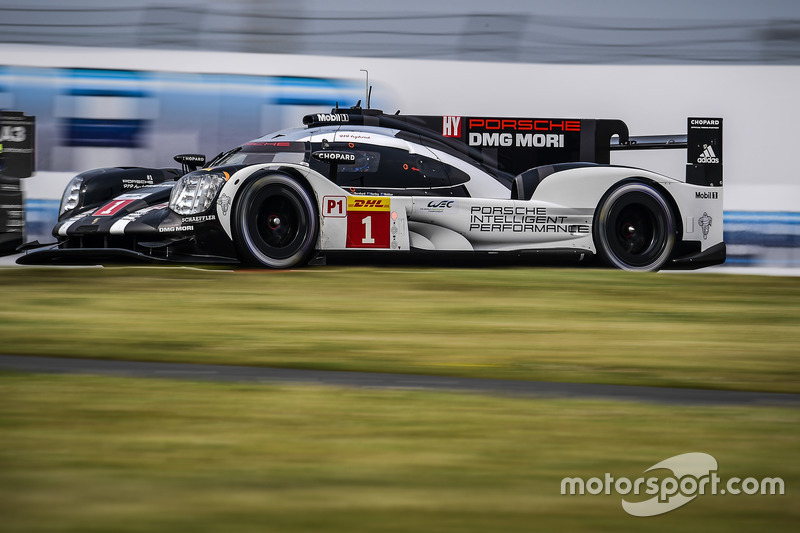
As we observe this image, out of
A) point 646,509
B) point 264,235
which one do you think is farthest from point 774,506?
point 264,235

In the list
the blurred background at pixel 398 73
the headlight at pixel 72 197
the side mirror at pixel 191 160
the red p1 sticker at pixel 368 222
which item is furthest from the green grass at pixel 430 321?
the blurred background at pixel 398 73

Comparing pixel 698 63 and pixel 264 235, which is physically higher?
pixel 698 63

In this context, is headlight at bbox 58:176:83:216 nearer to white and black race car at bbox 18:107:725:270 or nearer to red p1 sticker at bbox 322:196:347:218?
white and black race car at bbox 18:107:725:270

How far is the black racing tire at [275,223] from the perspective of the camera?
6223 mm

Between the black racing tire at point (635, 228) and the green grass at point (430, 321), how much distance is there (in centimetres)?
47

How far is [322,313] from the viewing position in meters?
4.79

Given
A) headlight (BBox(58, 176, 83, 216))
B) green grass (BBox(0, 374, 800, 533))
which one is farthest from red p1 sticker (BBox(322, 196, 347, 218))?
green grass (BBox(0, 374, 800, 533))

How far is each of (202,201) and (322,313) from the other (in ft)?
5.95

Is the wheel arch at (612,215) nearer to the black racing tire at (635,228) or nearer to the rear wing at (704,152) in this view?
the black racing tire at (635,228)

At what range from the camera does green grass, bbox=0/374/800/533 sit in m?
2.10

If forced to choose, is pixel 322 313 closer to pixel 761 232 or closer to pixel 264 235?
pixel 264 235

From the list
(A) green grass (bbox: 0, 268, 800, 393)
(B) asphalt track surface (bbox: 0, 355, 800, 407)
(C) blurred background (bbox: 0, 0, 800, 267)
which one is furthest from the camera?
(C) blurred background (bbox: 0, 0, 800, 267)

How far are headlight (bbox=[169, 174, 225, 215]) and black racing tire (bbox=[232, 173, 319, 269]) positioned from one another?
0.19m

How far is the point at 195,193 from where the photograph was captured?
6.32 metres
